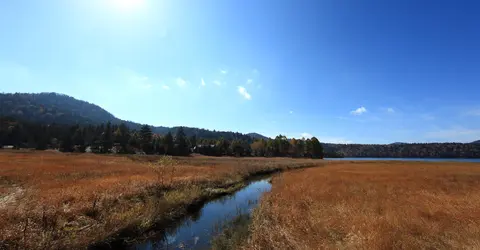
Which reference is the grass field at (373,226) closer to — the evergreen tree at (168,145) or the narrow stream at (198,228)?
the narrow stream at (198,228)

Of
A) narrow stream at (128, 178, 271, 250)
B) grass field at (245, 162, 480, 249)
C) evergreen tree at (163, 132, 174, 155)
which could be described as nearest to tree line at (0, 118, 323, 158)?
evergreen tree at (163, 132, 174, 155)

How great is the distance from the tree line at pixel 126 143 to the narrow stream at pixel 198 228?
330 feet

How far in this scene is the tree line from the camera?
12188cm

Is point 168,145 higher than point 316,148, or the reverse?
point 316,148

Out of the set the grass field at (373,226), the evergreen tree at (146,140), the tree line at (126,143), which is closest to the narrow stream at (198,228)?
the grass field at (373,226)

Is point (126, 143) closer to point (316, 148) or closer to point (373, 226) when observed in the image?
point (316, 148)

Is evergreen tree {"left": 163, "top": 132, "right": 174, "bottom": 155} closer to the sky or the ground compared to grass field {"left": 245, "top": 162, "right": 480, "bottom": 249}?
closer to the sky

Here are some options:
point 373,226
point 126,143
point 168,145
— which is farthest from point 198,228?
point 126,143

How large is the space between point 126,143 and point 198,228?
12266cm

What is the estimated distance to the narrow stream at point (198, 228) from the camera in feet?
45.5

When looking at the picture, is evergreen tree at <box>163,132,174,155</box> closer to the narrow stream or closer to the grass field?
the narrow stream

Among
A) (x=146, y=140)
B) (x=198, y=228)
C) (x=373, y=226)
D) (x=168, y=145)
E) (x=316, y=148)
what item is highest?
(x=316, y=148)

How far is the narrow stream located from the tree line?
10049cm

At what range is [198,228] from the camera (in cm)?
1720
